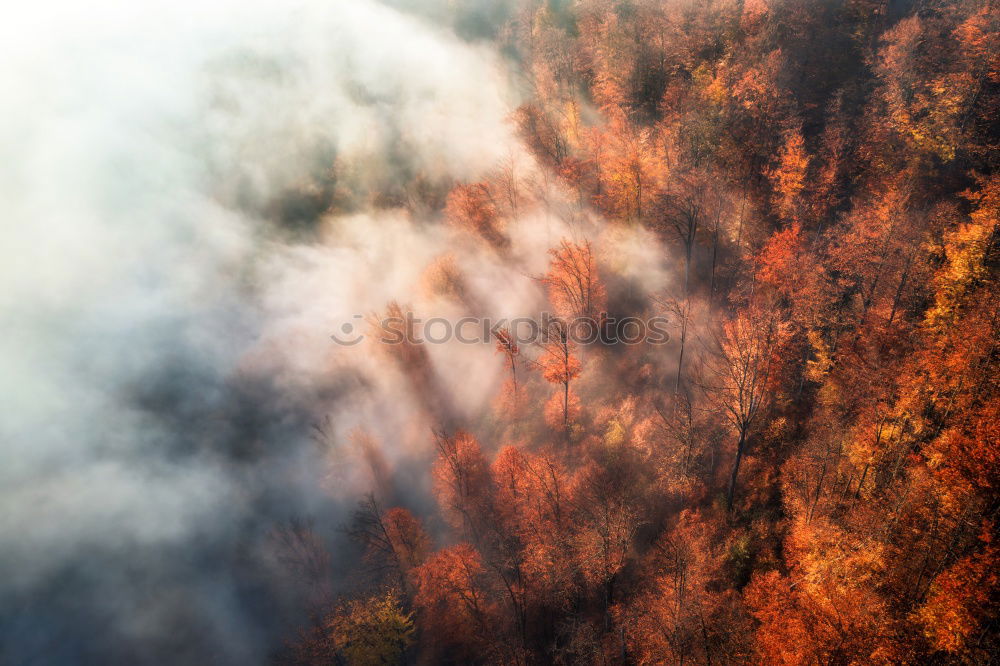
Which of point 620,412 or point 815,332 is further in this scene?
point 620,412

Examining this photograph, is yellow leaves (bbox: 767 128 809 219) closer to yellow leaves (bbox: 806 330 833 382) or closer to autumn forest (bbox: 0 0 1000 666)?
autumn forest (bbox: 0 0 1000 666)

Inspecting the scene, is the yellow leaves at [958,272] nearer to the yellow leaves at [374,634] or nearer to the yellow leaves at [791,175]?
the yellow leaves at [791,175]

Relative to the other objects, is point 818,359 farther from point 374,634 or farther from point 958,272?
point 374,634

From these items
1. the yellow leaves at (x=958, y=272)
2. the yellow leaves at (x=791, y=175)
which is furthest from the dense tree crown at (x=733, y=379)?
the yellow leaves at (x=791, y=175)

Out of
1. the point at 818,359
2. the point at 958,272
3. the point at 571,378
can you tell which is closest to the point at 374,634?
the point at 571,378

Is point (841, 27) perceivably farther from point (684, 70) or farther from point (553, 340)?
point (553, 340)

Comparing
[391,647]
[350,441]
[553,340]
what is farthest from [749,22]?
[391,647]

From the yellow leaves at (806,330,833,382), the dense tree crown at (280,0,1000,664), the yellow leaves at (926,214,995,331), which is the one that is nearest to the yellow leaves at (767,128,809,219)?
the dense tree crown at (280,0,1000,664)

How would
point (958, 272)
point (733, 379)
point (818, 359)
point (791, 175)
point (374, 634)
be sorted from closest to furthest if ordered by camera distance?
point (958, 272) → point (733, 379) → point (818, 359) → point (374, 634) → point (791, 175)
